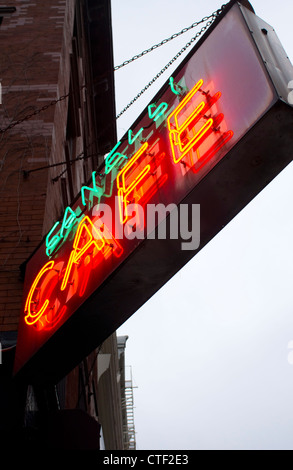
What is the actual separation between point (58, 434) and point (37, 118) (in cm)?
440

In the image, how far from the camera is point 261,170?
2682mm

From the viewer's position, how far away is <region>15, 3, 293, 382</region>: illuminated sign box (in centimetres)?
269

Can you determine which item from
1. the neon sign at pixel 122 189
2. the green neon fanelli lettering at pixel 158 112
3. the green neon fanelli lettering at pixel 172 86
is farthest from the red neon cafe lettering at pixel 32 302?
the green neon fanelli lettering at pixel 172 86

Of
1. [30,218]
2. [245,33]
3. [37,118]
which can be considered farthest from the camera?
[37,118]

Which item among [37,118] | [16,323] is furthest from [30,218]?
[37,118]

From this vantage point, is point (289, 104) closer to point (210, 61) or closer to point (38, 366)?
point (210, 61)

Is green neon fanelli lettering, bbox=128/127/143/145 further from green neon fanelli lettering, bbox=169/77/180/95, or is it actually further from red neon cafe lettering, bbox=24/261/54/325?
red neon cafe lettering, bbox=24/261/54/325

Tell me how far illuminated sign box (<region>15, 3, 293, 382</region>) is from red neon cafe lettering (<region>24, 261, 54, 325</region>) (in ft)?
0.04

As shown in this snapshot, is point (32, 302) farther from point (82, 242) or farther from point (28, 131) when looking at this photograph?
point (28, 131)

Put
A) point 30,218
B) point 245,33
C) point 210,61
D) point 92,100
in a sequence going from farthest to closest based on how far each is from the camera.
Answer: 1. point 92,100
2. point 30,218
3. point 210,61
4. point 245,33

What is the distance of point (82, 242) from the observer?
379 centimetres

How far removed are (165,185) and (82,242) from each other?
102 centimetres

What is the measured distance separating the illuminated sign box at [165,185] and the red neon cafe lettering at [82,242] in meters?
0.01

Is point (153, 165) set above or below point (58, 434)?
above
